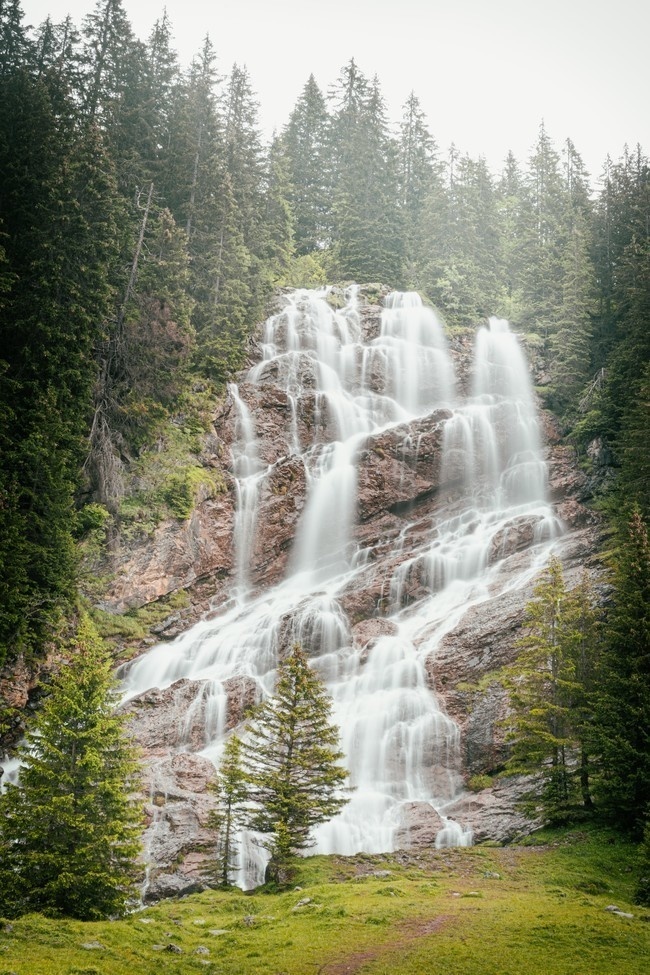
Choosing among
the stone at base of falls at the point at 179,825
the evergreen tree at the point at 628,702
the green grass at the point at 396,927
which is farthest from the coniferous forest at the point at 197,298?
the stone at base of falls at the point at 179,825

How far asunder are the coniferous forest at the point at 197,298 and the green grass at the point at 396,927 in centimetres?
191

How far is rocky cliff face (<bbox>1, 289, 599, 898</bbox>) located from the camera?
22422 millimetres

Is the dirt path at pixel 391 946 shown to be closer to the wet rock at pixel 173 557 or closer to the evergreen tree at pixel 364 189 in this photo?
the wet rock at pixel 173 557

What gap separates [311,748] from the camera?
1953 cm

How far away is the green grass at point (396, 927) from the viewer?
450 inches

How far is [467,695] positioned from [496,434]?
65.9 feet

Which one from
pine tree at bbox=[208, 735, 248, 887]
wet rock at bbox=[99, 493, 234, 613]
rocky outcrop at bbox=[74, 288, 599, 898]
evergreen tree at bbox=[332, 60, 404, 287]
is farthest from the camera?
evergreen tree at bbox=[332, 60, 404, 287]

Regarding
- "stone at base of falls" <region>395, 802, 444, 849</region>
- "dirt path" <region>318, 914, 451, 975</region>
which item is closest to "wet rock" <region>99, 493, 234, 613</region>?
"stone at base of falls" <region>395, 802, 444, 849</region>

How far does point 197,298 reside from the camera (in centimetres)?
4600

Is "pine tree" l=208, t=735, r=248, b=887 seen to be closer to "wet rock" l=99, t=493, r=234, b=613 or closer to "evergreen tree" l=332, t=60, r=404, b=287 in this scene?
"wet rock" l=99, t=493, r=234, b=613

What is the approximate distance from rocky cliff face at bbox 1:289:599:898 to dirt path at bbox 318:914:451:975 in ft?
24.7

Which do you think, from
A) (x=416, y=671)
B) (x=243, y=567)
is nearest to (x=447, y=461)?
(x=243, y=567)

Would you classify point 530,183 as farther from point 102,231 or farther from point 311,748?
point 311,748

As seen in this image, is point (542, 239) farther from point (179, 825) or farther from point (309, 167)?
point (179, 825)
